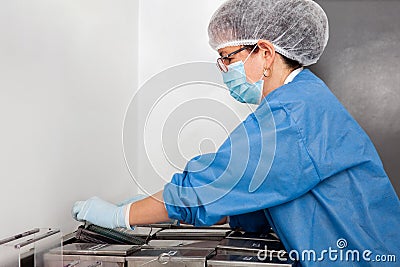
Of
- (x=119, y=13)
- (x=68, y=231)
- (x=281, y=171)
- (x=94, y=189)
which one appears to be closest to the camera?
(x=281, y=171)

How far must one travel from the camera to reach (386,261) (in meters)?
1.24

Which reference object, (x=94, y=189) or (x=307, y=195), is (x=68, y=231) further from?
(x=307, y=195)

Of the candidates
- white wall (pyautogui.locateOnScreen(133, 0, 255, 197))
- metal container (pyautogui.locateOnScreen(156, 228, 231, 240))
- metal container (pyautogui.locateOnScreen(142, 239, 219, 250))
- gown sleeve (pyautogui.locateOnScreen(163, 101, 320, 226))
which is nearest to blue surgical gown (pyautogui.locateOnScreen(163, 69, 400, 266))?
gown sleeve (pyautogui.locateOnScreen(163, 101, 320, 226))

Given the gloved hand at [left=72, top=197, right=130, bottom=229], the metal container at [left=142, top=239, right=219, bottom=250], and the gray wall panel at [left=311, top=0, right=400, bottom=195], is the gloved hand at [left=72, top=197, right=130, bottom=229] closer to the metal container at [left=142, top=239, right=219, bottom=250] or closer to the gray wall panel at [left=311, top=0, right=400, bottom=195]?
the metal container at [left=142, top=239, right=219, bottom=250]

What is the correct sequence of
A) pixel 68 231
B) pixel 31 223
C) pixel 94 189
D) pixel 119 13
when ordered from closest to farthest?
pixel 31 223 → pixel 68 231 → pixel 94 189 → pixel 119 13

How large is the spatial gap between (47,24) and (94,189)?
0.53m

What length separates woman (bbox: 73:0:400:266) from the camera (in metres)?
1.16

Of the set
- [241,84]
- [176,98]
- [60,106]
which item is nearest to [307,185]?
[241,84]

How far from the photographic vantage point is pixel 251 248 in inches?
48.8

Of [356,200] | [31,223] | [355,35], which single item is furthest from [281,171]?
[355,35]

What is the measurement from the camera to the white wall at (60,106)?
116 centimetres

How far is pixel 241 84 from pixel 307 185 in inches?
13.1

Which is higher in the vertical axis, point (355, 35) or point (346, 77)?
point (355, 35)

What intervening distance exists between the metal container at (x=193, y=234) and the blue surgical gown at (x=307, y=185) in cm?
22
